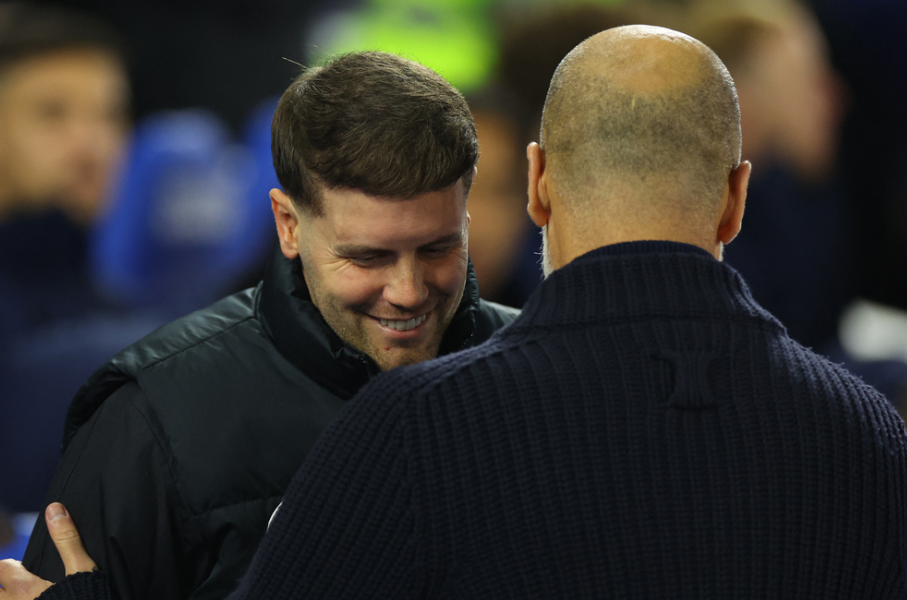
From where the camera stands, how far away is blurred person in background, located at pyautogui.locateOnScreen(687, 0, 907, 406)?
3.99 m

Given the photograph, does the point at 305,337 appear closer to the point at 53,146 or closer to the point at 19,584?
the point at 19,584

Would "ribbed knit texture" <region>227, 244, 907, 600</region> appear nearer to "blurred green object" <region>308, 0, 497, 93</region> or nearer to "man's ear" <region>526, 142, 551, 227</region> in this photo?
"man's ear" <region>526, 142, 551, 227</region>

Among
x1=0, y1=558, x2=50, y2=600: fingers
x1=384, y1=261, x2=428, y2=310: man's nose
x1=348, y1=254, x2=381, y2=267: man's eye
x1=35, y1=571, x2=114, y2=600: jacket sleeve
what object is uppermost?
x1=348, y1=254, x2=381, y2=267: man's eye

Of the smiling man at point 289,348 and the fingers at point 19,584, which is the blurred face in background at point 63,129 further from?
the fingers at point 19,584

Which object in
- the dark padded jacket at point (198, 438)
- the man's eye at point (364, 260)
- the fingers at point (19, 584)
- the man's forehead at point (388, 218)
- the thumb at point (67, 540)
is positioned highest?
the man's forehead at point (388, 218)

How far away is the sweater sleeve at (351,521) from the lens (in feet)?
3.45

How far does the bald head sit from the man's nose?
0.38m

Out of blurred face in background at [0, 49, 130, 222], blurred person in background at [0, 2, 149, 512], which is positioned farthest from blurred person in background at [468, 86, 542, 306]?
blurred face in background at [0, 49, 130, 222]

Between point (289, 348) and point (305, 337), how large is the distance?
46 millimetres

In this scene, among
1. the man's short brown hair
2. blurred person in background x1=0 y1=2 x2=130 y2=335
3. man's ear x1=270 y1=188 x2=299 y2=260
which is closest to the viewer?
the man's short brown hair

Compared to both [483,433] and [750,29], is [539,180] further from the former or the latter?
[750,29]

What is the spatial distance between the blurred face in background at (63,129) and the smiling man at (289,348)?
2.17 m

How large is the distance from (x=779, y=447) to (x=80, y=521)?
101 cm

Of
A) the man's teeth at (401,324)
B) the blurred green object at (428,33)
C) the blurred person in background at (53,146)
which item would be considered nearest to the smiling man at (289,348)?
the man's teeth at (401,324)
